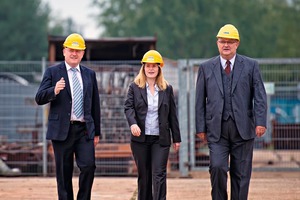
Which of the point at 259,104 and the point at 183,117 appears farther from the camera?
the point at 183,117

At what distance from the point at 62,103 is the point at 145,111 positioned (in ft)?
3.46

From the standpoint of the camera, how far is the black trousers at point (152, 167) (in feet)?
35.2

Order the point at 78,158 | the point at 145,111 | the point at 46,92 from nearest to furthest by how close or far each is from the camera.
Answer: the point at 46,92 → the point at 78,158 → the point at 145,111

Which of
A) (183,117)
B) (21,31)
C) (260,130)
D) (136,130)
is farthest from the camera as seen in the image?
(21,31)

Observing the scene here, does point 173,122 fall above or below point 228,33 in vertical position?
Answer: below

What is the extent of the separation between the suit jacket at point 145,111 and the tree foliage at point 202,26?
194 feet

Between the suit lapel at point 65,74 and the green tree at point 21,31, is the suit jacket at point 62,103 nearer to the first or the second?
the suit lapel at point 65,74

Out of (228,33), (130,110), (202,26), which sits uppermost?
(202,26)

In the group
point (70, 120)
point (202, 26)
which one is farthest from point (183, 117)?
point (202, 26)

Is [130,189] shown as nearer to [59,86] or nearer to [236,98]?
[59,86]

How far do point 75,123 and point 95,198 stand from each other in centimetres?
251

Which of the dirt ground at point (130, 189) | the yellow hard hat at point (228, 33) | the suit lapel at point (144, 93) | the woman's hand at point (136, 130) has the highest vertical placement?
the yellow hard hat at point (228, 33)

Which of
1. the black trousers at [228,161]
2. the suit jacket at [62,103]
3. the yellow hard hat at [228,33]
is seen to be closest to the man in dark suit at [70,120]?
the suit jacket at [62,103]

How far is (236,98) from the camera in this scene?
1011 centimetres
